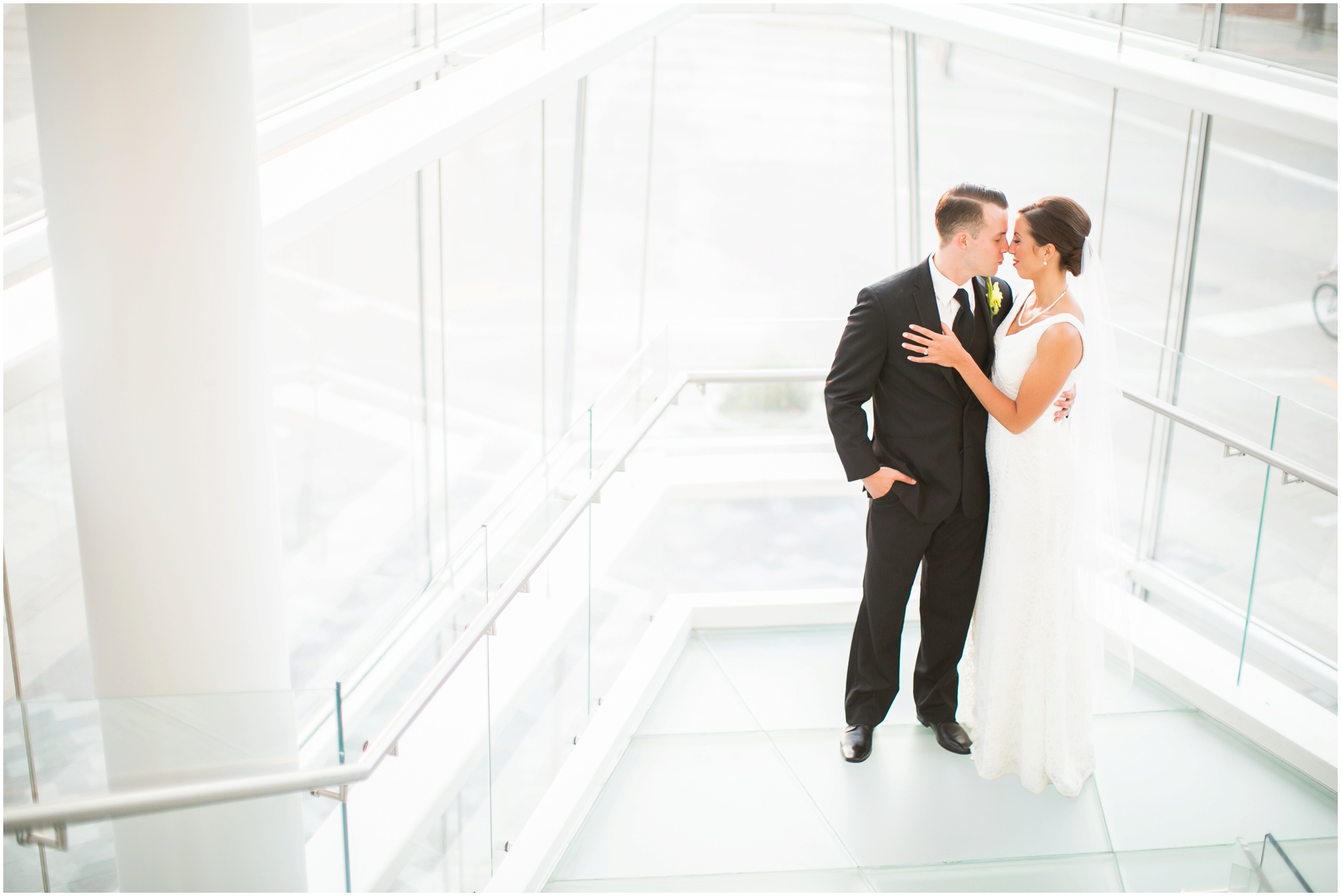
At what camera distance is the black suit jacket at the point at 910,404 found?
9.23 ft

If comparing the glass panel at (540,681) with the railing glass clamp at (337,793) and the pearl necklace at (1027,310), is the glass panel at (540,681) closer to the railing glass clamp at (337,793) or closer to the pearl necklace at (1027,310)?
the railing glass clamp at (337,793)

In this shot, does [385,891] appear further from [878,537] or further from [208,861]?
[878,537]

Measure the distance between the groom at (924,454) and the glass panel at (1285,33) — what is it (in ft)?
8.94

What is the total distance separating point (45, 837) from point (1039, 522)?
2.20 metres

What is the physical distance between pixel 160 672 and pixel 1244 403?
3080 mm

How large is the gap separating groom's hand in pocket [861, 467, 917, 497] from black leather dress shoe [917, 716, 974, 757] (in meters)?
0.71

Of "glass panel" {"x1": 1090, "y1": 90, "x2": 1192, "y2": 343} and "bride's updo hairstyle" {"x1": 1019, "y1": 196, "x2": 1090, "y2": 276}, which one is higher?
"bride's updo hairstyle" {"x1": 1019, "y1": 196, "x2": 1090, "y2": 276}

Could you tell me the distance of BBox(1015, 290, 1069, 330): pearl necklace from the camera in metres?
2.78

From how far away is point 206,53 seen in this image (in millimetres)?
1896

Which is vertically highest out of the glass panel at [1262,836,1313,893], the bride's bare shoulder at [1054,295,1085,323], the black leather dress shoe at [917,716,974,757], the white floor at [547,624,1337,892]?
the bride's bare shoulder at [1054,295,1085,323]

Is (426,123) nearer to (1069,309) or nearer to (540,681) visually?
(540,681)

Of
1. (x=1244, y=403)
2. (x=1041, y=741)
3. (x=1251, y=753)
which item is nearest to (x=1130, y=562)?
(x=1244, y=403)

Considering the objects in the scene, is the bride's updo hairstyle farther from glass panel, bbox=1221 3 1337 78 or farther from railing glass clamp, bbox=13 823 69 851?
glass panel, bbox=1221 3 1337 78

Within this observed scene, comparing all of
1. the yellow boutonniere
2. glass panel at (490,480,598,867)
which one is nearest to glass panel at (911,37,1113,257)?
the yellow boutonniere
